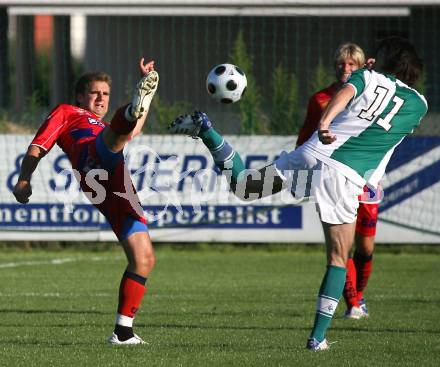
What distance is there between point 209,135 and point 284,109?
914 centimetres

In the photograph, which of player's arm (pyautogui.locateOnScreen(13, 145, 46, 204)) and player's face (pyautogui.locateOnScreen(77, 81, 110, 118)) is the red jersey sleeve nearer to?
player's arm (pyautogui.locateOnScreen(13, 145, 46, 204))

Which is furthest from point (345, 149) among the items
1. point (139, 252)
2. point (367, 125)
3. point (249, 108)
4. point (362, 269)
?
point (249, 108)

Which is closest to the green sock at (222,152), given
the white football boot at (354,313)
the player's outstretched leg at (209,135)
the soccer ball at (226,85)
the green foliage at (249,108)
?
the player's outstretched leg at (209,135)

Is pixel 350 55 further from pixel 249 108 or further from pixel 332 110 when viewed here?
pixel 249 108

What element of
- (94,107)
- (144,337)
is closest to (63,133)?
(94,107)

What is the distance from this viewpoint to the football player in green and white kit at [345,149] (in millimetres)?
6785

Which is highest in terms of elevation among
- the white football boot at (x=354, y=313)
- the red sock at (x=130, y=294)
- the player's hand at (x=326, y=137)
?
the player's hand at (x=326, y=137)

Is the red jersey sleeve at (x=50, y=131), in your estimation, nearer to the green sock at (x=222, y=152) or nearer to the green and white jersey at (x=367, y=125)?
the green sock at (x=222, y=152)

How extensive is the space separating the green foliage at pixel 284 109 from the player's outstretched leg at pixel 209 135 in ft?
27.6

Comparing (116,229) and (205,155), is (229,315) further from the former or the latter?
(205,155)

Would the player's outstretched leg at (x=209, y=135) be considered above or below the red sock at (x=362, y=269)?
above

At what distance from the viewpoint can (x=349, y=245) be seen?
6.90 metres

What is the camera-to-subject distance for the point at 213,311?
9.13 m

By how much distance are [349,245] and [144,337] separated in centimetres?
162
